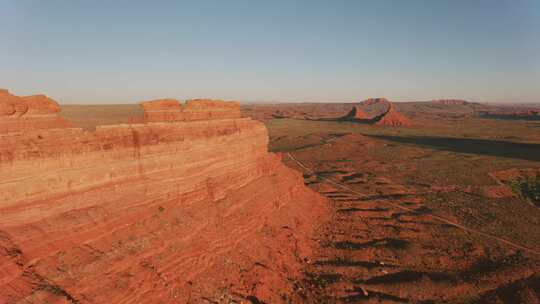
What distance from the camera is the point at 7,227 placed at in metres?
7.95

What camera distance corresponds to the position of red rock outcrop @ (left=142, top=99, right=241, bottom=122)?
13.6m

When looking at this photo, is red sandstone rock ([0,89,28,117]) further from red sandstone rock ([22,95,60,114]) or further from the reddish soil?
the reddish soil

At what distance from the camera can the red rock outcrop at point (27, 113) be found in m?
8.83

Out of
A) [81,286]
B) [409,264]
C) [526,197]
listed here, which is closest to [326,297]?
[409,264]

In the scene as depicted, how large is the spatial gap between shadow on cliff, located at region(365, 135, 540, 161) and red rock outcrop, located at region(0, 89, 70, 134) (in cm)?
5188

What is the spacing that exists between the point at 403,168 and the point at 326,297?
27908mm

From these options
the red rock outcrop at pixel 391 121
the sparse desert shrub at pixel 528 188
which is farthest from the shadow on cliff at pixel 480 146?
the red rock outcrop at pixel 391 121

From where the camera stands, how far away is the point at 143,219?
11.1 meters

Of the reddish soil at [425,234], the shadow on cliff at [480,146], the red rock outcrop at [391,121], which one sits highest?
the red rock outcrop at [391,121]

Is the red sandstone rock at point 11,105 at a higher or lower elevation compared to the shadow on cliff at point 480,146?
higher

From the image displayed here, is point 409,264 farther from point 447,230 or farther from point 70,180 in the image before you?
point 70,180

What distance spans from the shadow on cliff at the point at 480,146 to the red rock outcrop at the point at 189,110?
42768 mm

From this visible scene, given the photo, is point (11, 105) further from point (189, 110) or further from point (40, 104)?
point (189, 110)

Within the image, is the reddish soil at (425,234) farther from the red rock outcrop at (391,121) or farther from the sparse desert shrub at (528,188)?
the red rock outcrop at (391,121)
